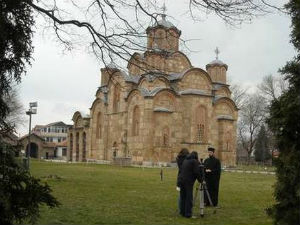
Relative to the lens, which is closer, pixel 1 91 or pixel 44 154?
pixel 1 91

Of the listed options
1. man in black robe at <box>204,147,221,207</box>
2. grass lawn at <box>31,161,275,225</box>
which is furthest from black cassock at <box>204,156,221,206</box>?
grass lawn at <box>31,161,275,225</box>

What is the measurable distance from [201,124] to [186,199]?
38271 millimetres

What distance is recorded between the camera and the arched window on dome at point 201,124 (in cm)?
4938

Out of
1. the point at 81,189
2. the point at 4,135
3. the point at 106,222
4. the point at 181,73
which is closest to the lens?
the point at 4,135

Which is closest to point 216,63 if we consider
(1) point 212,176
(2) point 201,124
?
(2) point 201,124

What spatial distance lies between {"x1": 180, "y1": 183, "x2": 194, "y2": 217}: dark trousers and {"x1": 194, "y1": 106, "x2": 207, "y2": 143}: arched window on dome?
37.6 meters

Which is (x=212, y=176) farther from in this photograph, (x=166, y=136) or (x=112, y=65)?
(x=166, y=136)

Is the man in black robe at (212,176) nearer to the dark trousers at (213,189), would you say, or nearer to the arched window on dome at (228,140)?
the dark trousers at (213,189)

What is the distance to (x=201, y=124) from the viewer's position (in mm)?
49656

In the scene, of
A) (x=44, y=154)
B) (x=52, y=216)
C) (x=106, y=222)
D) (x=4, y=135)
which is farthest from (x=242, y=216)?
(x=44, y=154)

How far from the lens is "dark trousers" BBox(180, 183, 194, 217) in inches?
454

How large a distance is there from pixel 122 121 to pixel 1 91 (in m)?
42.6

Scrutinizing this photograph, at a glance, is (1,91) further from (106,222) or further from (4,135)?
(106,222)

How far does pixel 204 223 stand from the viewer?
10727mm
